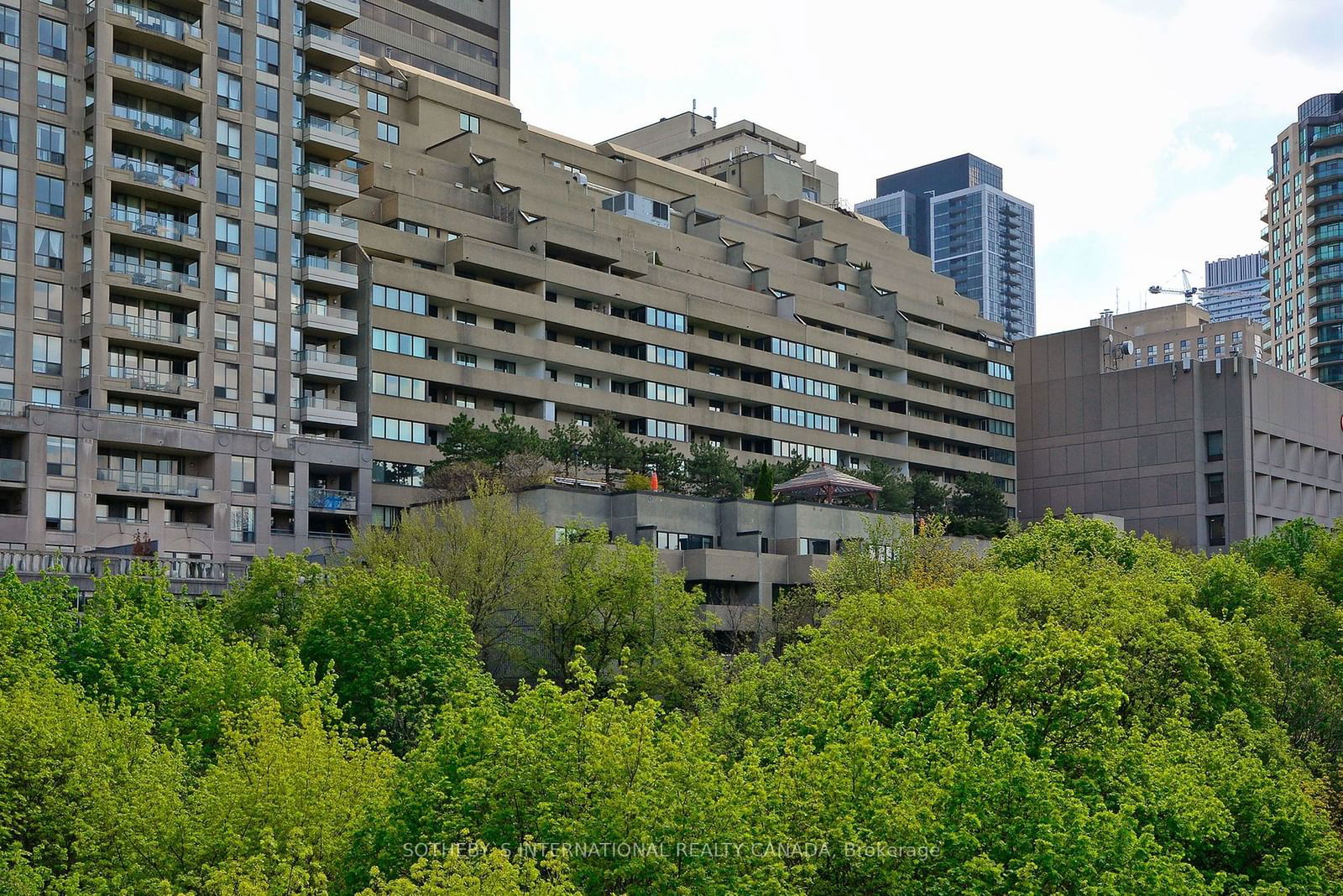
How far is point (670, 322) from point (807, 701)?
82.9 metres

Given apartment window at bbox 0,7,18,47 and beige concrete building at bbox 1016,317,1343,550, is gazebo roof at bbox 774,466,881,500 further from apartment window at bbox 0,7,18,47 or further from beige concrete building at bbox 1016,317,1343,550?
beige concrete building at bbox 1016,317,1343,550

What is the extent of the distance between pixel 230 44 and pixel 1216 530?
351ft

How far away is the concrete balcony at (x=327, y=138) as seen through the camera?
339ft

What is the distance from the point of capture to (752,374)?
137m

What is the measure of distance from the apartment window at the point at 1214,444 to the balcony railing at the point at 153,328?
104445 millimetres

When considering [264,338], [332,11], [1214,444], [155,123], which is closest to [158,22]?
[155,123]

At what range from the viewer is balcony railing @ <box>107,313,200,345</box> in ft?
303

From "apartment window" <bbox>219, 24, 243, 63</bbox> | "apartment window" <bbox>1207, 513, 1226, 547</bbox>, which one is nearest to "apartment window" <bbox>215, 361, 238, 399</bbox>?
"apartment window" <bbox>219, 24, 243, 63</bbox>

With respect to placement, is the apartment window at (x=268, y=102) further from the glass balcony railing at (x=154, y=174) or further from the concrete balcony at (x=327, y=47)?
the glass balcony railing at (x=154, y=174)

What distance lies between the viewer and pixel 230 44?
326 feet

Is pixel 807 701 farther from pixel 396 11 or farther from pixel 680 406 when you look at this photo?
pixel 396 11

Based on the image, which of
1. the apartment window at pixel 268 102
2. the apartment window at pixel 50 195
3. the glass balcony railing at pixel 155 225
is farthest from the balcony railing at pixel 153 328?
the apartment window at pixel 268 102

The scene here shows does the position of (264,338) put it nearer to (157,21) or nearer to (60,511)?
(60,511)

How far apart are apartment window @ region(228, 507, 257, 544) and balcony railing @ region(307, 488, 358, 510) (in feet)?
14.9
